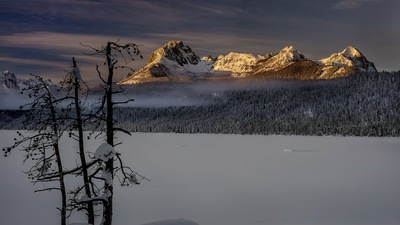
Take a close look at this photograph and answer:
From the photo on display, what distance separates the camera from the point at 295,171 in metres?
50.1

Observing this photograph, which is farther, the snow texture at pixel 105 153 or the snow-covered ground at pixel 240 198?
the snow-covered ground at pixel 240 198

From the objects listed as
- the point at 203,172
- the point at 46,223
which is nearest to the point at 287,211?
the point at 46,223

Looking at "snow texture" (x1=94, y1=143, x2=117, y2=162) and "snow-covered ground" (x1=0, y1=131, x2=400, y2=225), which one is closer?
"snow texture" (x1=94, y1=143, x2=117, y2=162)

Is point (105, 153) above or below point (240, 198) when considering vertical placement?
above

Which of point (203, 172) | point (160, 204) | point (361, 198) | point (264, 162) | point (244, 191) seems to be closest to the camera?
point (160, 204)

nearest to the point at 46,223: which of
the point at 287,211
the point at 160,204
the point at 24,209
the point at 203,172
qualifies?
the point at 24,209

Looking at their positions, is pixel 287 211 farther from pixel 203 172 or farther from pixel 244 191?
pixel 203 172

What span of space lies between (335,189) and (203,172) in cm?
1559

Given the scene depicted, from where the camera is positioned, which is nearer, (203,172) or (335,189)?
(335,189)

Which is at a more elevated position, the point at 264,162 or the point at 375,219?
the point at 375,219

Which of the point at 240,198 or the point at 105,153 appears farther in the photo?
the point at 240,198

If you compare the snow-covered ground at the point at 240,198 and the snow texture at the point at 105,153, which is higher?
the snow texture at the point at 105,153

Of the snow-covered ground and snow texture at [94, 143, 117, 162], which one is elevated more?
snow texture at [94, 143, 117, 162]

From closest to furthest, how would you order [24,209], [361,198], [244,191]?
[24,209] < [361,198] < [244,191]
